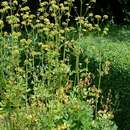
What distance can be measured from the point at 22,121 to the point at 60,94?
546 millimetres

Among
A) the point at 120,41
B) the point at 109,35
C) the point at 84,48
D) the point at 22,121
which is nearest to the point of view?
the point at 22,121

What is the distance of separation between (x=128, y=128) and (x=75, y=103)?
1.12 meters

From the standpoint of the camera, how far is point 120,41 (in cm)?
732

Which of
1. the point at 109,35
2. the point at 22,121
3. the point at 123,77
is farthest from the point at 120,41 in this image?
the point at 22,121

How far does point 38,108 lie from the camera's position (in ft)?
16.9

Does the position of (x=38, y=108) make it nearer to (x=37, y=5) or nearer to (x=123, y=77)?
(x=123, y=77)

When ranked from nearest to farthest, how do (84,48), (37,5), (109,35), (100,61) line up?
(100,61) → (84,48) → (109,35) → (37,5)

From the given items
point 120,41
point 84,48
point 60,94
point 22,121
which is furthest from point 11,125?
point 120,41

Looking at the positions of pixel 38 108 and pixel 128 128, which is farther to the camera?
pixel 128 128

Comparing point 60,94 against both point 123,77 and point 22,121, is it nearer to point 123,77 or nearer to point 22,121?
point 22,121

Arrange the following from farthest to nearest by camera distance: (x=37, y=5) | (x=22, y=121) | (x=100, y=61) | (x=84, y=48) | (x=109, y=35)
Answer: (x=37, y=5) → (x=109, y=35) → (x=84, y=48) → (x=100, y=61) → (x=22, y=121)

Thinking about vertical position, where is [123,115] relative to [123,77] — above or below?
below

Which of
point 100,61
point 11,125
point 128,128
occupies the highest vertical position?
point 100,61

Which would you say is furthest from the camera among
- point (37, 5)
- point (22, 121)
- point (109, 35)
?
point (37, 5)
